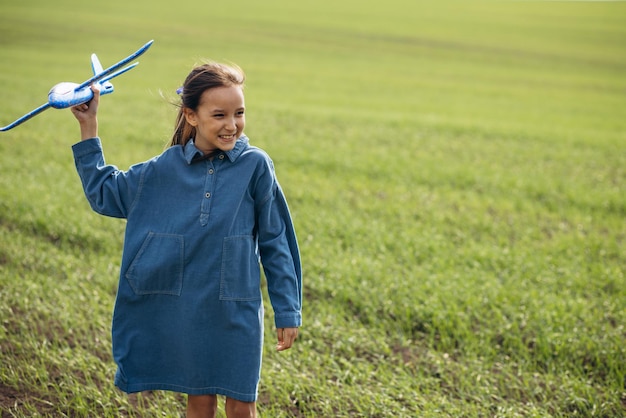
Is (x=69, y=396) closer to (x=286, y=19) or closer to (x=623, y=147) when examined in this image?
(x=623, y=147)

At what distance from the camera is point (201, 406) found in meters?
2.88

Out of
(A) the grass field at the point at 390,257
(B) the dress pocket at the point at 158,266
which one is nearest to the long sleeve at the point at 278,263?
(B) the dress pocket at the point at 158,266

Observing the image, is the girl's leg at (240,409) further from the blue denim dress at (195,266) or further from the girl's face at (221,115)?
the girl's face at (221,115)

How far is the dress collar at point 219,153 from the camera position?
2.76 m

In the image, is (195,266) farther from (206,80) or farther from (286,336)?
(206,80)

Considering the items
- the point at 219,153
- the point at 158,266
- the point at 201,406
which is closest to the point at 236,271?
the point at 158,266

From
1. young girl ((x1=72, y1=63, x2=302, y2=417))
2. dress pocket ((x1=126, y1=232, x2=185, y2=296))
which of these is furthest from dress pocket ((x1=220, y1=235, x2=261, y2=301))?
dress pocket ((x1=126, y1=232, x2=185, y2=296))

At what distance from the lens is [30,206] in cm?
709

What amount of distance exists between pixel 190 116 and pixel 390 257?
3588mm

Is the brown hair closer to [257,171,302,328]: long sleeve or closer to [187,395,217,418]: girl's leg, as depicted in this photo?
[257,171,302,328]: long sleeve

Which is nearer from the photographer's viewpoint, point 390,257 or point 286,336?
point 286,336

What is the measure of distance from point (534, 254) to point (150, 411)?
4.07 meters

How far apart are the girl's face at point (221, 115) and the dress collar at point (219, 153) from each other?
0.08 feet

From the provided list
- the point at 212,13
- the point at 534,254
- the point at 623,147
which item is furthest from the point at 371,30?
the point at 534,254
